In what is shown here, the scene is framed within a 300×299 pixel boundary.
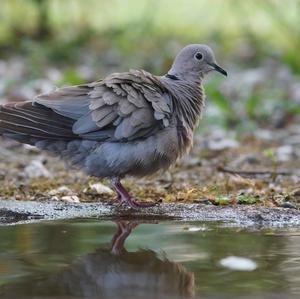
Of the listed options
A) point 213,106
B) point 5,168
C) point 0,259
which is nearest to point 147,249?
point 0,259

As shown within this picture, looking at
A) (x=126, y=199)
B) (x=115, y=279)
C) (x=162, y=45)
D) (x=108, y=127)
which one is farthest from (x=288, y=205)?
(x=162, y=45)

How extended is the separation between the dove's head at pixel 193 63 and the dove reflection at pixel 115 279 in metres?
2.30

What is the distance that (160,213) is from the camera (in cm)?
509

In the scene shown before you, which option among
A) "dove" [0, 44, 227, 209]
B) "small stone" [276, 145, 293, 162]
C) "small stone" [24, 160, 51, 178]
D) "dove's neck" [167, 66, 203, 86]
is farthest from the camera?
"small stone" [276, 145, 293, 162]

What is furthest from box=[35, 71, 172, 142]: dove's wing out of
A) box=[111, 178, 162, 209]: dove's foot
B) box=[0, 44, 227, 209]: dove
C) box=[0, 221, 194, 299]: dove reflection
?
box=[0, 221, 194, 299]: dove reflection

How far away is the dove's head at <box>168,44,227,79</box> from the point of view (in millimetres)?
6203

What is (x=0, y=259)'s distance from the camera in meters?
3.93

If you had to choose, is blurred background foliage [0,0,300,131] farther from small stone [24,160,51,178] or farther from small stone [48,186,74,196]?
small stone [48,186,74,196]

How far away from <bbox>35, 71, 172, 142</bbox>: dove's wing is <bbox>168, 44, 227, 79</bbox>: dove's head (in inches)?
27.2

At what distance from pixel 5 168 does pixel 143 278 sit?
12.3 ft

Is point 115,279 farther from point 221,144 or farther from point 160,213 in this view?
point 221,144

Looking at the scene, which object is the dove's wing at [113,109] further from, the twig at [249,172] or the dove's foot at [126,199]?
the twig at [249,172]

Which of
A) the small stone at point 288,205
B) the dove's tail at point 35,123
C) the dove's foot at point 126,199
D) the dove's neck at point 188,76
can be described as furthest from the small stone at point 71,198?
the small stone at point 288,205

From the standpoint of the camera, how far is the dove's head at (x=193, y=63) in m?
6.20
